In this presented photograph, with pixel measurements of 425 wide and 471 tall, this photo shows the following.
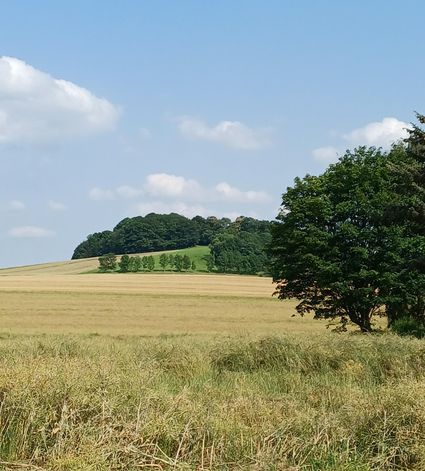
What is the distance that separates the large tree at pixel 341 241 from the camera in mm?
27438

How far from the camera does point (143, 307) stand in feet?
180

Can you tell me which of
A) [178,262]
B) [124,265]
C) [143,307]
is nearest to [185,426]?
[143,307]

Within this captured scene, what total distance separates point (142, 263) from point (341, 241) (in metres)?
84.0

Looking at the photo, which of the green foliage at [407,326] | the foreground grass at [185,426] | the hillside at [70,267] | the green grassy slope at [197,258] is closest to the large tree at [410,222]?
the green foliage at [407,326]

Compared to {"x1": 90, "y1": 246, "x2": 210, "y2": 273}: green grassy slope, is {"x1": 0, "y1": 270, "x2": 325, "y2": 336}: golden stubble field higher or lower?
lower

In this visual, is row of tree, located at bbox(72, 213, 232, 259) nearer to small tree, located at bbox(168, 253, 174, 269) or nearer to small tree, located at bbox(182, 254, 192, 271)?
small tree, located at bbox(168, 253, 174, 269)

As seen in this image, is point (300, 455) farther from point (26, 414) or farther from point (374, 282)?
point (374, 282)

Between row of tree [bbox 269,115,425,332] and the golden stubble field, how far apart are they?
13.1ft

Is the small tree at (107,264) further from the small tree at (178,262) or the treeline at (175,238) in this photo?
the treeline at (175,238)

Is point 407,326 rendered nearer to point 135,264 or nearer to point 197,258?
point 135,264

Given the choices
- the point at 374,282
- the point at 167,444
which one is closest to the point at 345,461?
the point at 167,444

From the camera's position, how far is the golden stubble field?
3912 cm

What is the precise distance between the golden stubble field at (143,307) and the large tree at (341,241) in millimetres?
3774

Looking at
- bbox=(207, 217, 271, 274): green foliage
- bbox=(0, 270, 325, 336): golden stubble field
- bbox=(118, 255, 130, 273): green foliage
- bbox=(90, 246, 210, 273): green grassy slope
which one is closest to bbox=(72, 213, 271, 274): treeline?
bbox=(207, 217, 271, 274): green foliage
